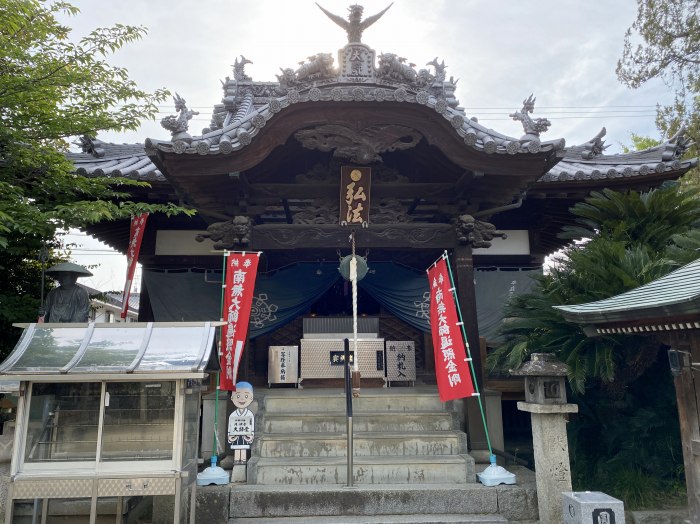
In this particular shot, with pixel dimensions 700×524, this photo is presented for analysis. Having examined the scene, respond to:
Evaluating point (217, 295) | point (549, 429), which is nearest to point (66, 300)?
point (217, 295)

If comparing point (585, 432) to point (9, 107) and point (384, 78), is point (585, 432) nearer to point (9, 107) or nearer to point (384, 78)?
point (384, 78)

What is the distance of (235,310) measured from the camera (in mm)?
6715

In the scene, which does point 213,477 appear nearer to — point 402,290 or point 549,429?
point 549,429

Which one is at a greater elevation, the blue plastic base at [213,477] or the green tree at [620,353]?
the green tree at [620,353]

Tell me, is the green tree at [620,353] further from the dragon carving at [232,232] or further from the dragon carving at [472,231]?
the dragon carving at [232,232]

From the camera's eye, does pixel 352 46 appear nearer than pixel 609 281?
No

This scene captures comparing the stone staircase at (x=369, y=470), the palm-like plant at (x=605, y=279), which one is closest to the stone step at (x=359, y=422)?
the stone staircase at (x=369, y=470)

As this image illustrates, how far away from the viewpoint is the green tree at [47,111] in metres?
5.71

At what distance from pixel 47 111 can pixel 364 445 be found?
592cm

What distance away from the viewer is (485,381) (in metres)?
8.34

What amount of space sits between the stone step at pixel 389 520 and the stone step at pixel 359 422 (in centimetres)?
143

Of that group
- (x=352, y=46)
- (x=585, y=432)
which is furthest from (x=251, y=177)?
(x=585, y=432)

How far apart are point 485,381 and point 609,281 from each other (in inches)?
113

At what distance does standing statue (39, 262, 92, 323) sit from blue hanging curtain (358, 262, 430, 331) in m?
5.36
